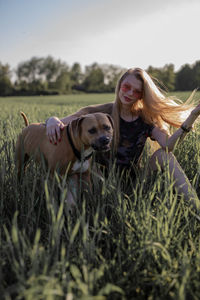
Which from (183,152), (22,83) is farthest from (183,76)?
(183,152)

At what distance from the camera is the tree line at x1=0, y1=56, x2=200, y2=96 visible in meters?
60.2

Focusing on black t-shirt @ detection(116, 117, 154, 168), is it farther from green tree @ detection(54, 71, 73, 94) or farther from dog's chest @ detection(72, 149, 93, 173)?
green tree @ detection(54, 71, 73, 94)

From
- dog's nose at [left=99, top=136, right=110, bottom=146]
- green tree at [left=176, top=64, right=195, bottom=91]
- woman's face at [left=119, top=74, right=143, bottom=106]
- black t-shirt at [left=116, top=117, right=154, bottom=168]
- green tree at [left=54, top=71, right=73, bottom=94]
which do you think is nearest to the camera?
dog's nose at [left=99, top=136, right=110, bottom=146]

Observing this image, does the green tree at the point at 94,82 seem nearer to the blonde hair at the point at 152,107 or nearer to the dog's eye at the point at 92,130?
the blonde hair at the point at 152,107

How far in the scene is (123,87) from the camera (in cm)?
262

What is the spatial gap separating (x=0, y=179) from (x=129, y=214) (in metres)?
1.00

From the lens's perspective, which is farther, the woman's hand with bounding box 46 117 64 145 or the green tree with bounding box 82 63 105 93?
the green tree with bounding box 82 63 105 93

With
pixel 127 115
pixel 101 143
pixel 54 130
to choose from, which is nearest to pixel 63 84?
pixel 127 115

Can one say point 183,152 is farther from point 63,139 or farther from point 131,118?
point 63,139

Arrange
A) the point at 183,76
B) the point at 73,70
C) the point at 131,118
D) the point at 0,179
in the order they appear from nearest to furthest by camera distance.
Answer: the point at 0,179 < the point at 131,118 < the point at 183,76 < the point at 73,70

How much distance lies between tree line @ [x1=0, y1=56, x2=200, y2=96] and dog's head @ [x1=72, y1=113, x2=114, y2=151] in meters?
45.2

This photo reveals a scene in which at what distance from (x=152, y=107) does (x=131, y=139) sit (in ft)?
1.32

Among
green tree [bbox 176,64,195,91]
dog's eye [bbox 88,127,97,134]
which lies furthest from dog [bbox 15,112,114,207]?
green tree [bbox 176,64,195,91]

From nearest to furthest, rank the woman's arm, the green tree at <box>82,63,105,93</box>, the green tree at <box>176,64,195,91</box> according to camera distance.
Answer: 1. the woman's arm
2. the green tree at <box>176,64,195,91</box>
3. the green tree at <box>82,63,105,93</box>
